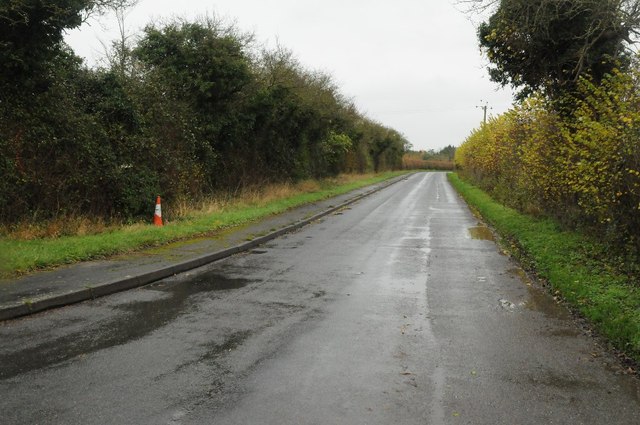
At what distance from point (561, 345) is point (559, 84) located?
34.8 feet

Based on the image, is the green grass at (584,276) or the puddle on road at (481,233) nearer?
the green grass at (584,276)

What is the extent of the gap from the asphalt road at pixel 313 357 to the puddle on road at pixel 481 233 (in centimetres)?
542

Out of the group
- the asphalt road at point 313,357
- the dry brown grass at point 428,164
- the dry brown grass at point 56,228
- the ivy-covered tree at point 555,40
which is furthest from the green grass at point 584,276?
the dry brown grass at point 428,164

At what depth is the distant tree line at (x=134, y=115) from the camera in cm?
1127

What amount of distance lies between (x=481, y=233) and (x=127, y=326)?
11.9 meters

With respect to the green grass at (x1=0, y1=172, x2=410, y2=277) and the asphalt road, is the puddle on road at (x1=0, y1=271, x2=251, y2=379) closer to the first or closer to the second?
the asphalt road

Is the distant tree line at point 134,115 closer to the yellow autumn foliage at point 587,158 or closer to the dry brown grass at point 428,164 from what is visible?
the yellow autumn foliage at point 587,158

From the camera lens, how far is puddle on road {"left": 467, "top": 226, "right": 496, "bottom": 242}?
14383mm

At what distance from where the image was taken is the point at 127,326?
5961 millimetres

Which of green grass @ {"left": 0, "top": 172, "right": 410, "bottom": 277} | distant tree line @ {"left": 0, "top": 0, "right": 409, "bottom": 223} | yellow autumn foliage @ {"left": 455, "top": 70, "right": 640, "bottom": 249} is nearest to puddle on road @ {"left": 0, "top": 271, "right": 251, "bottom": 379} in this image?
green grass @ {"left": 0, "top": 172, "right": 410, "bottom": 277}

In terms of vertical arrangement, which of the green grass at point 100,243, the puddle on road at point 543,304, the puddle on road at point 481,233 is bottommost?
the puddle on road at point 481,233

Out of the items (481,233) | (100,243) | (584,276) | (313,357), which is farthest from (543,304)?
(481,233)

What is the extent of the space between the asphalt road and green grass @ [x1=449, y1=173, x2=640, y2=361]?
32 centimetres

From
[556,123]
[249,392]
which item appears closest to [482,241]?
[556,123]
